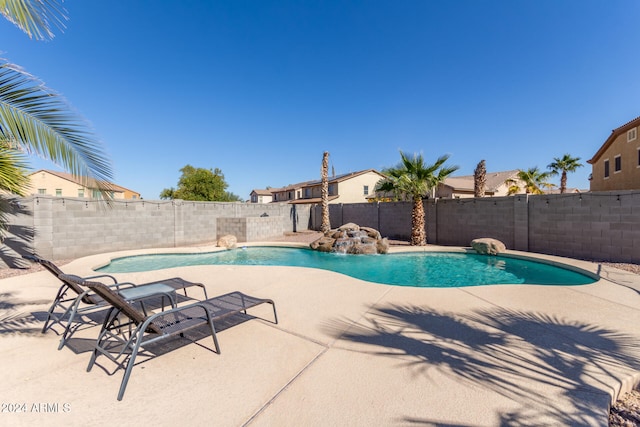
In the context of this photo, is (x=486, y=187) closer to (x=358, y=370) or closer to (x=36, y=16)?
(x=358, y=370)

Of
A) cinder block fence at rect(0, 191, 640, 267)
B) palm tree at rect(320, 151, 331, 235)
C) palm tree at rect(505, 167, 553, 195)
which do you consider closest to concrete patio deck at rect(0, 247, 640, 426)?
cinder block fence at rect(0, 191, 640, 267)

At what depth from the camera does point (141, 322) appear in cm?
285

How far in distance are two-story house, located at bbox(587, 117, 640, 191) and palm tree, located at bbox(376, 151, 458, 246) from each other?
1332 centimetres

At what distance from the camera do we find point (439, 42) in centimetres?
1418

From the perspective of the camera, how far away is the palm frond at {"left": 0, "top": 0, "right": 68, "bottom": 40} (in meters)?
2.74

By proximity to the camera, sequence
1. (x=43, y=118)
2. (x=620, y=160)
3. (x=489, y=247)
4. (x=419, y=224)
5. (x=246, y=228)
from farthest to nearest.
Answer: (x=620, y=160)
(x=246, y=228)
(x=419, y=224)
(x=489, y=247)
(x=43, y=118)

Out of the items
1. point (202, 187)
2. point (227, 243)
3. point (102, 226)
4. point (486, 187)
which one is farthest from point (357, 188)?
point (102, 226)

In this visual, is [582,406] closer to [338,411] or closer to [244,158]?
[338,411]

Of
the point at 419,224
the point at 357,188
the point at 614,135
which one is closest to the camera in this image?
the point at 419,224

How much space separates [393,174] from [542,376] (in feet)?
38.8

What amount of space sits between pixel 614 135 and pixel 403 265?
19.9 meters

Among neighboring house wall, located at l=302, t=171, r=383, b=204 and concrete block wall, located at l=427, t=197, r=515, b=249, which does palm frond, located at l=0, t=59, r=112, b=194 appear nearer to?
concrete block wall, located at l=427, t=197, r=515, b=249

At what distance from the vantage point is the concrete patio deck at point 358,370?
231cm

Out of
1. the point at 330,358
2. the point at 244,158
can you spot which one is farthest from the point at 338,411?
the point at 244,158
